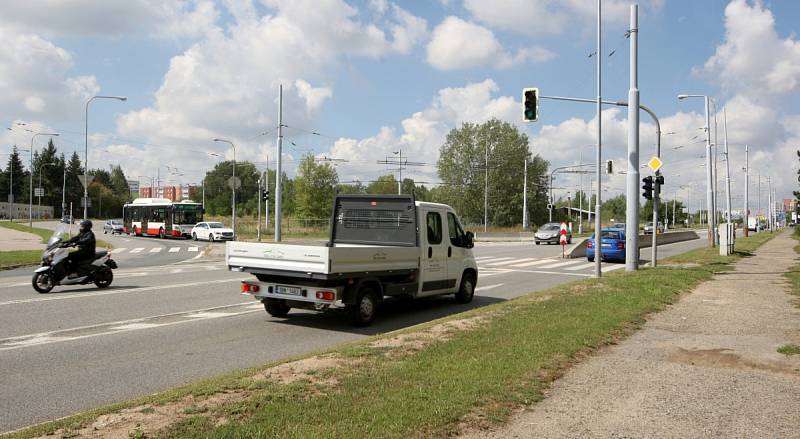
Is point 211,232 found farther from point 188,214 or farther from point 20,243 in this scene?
point 20,243

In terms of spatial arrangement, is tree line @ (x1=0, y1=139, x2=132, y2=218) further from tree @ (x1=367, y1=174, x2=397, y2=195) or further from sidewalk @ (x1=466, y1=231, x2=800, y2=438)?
sidewalk @ (x1=466, y1=231, x2=800, y2=438)

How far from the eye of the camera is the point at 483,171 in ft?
271

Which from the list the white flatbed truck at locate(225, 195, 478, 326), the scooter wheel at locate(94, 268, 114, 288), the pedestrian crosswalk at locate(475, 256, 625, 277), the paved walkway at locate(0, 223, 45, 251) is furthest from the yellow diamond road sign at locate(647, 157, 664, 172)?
the paved walkway at locate(0, 223, 45, 251)

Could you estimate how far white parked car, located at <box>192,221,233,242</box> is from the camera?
48.9m

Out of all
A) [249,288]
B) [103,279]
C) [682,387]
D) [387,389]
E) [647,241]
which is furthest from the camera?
[647,241]

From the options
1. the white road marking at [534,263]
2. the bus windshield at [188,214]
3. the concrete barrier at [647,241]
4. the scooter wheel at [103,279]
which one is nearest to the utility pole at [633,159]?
the white road marking at [534,263]

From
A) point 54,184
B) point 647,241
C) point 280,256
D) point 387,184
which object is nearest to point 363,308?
point 280,256

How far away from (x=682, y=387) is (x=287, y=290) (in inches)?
228

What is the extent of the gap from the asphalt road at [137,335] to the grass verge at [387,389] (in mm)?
1030

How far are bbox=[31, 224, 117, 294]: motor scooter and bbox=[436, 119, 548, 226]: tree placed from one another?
69101mm

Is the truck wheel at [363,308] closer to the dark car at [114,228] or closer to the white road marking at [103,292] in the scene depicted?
the white road marking at [103,292]

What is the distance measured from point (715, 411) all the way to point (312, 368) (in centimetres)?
363

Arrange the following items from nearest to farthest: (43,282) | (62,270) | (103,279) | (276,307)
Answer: (276,307) < (43,282) < (62,270) < (103,279)

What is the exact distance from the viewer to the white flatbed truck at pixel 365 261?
365 inches
